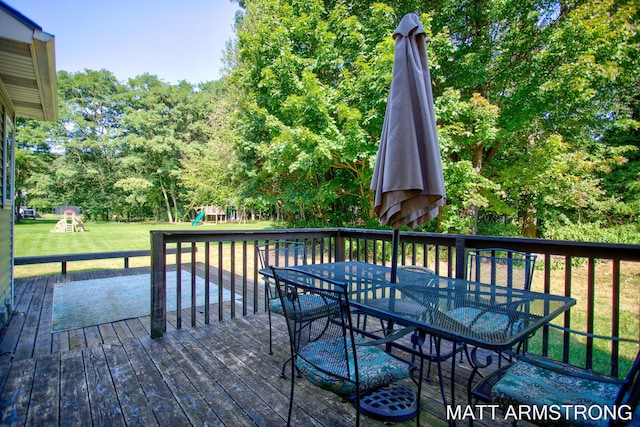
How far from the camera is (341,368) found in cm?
146

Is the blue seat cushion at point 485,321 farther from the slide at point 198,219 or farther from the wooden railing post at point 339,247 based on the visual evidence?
the slide at point 198,219

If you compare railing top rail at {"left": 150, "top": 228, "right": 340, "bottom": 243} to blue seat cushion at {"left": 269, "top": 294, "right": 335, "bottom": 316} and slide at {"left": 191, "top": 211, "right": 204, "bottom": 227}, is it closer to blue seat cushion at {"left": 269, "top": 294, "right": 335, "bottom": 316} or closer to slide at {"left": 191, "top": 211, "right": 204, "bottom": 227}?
blue seat cushion at {"left": 269, "top": 294, "right": 335, "bottom": 316}

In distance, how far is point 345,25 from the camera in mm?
7992

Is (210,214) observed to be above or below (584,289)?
above

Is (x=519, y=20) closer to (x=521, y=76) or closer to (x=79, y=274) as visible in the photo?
(x=521, y=76)

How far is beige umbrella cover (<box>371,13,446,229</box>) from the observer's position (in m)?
1.92

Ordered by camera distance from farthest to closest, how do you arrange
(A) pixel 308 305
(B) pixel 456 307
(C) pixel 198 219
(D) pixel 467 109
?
(C) pixel 198 219
(D) pixel 467 109
(A) pixel 308 305
(B) pixel 456 307

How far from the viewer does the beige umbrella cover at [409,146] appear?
6.28 feet

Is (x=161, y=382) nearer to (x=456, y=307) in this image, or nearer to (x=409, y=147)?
(x=456, y=307)

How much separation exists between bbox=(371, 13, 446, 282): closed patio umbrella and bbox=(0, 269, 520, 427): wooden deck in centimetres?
100

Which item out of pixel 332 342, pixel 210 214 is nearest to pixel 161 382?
pixel 332 342

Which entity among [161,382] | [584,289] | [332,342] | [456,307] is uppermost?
[456,307]

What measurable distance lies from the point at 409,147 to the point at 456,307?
948mm

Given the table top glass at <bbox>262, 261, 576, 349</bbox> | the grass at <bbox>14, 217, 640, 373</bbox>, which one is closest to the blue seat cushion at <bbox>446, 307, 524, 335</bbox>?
the table top glass at <bbox>262, 261, 576, 349</bbox>
